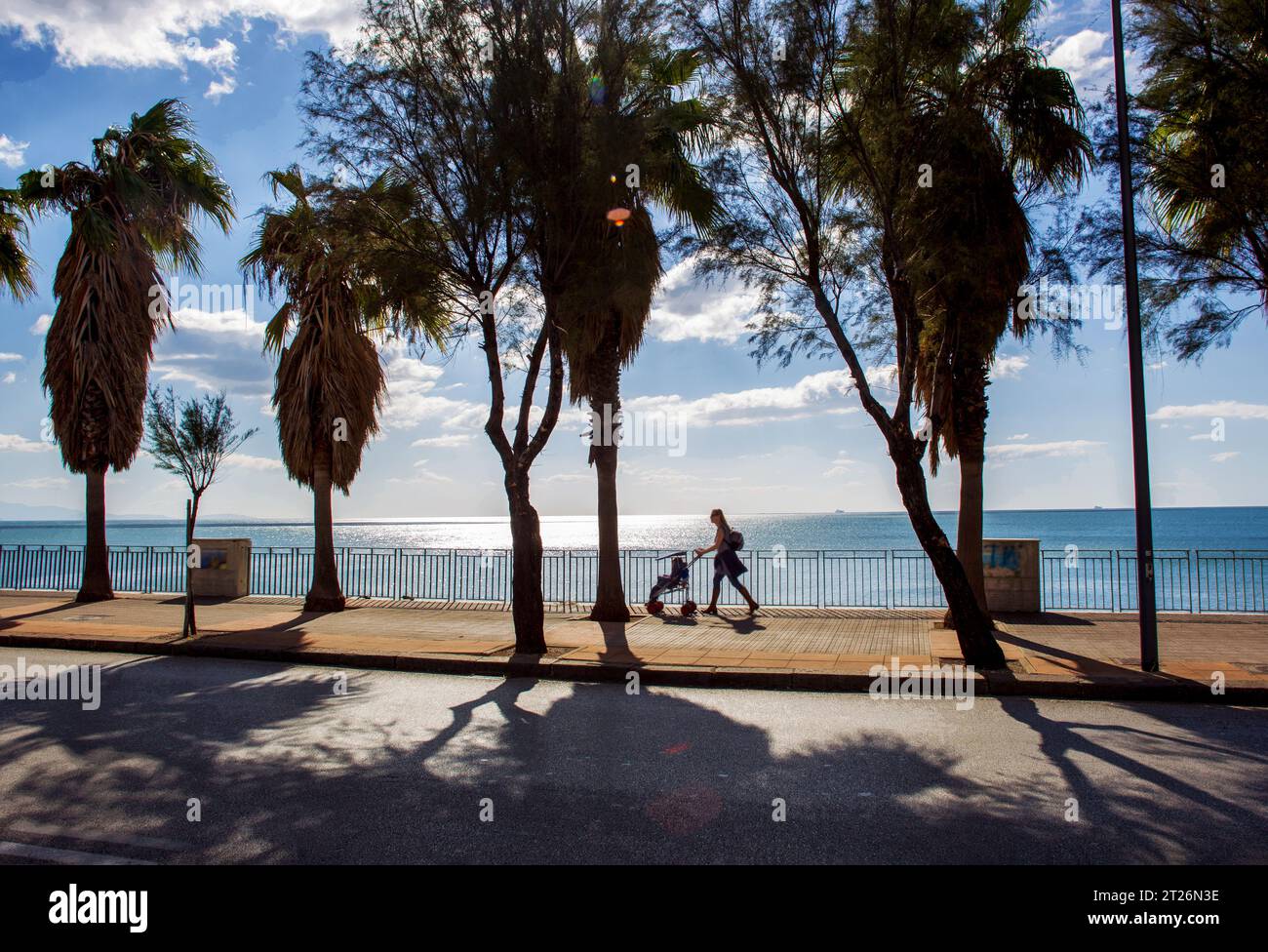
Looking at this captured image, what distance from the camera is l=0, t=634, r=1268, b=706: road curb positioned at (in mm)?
8789

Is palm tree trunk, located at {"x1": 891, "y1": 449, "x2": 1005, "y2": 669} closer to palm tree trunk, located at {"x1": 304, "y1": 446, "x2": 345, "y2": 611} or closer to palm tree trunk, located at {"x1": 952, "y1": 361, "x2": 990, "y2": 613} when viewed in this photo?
palm tree trunk, located at {"x1": 952, "y1": 361, "x2": 990, "y2": 613}

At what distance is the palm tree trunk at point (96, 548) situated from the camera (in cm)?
1831

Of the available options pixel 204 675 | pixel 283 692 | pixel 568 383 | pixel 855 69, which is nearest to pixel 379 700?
pixel 283 692

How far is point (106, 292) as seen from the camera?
59.3 ft

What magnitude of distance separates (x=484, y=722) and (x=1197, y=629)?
11255 mm

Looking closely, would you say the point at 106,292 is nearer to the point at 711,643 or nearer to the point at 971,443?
the point at 711,643

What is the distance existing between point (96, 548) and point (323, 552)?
5677mm

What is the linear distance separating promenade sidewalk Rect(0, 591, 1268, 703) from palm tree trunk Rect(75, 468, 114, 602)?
1211mm

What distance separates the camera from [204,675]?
10328 mm
